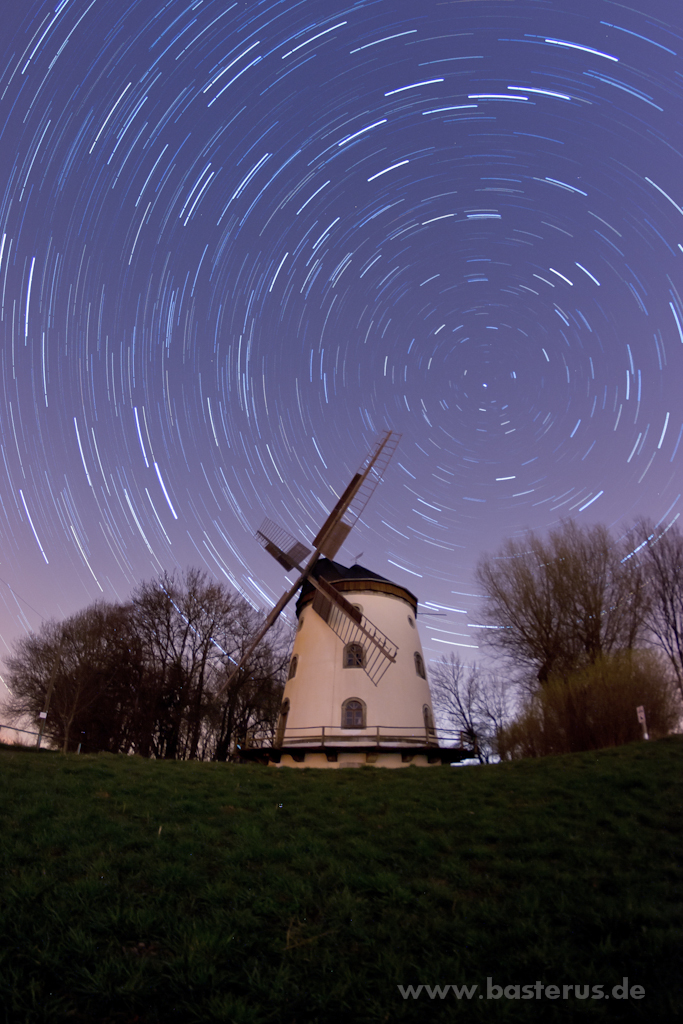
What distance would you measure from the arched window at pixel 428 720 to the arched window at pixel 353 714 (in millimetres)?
3124

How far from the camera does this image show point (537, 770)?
1344 centimetres

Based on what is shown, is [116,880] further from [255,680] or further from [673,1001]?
[255,680]

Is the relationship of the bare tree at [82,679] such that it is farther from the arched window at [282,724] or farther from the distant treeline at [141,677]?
the arched window at [282,724]

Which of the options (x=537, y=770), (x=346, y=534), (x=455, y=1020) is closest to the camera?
(x=455, y=1020)

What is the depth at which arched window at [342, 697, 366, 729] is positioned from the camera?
22.7 meters

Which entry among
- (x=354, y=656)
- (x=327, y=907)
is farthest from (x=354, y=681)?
(x=327, y=907)

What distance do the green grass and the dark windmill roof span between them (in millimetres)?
17010

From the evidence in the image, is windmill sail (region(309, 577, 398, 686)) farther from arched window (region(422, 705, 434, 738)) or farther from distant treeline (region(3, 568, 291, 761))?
distant treeline (region(3, 568, 291, 761))

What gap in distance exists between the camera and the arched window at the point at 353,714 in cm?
2266

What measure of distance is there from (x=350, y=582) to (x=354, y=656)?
4.07 m

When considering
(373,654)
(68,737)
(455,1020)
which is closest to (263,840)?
(455,1020)

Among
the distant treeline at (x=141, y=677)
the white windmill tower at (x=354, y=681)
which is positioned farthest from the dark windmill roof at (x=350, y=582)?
the distant treeline at (x=141, y=677)

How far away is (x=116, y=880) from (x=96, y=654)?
3545cm

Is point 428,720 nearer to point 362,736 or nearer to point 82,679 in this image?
point 362,736
